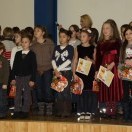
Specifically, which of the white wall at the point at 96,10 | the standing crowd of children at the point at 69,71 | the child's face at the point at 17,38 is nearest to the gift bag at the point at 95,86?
the standing crowd of children at the point at 69,71

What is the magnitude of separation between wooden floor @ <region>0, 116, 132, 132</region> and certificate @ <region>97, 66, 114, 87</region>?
50 centimetres

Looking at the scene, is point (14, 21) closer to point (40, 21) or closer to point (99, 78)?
point (40, 21)

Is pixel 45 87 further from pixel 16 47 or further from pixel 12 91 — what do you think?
pixel 16 47

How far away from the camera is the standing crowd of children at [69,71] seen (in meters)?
5.03

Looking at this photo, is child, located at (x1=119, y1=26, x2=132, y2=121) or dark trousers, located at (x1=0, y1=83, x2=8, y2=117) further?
dark trousers, located at (x1=0, y1=83, x2=8, y2=117)

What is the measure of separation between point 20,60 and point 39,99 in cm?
64

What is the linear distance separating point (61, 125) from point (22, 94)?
0.75 metres

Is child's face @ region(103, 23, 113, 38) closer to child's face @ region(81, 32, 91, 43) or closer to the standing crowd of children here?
the standing crowd of children

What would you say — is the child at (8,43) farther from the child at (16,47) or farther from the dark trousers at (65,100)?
the dark trousers at (65,100)

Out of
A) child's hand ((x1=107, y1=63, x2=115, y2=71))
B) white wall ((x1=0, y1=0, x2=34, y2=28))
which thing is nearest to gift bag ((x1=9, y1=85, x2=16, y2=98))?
child's hand ((x1=107, y1=63, x2=115, y2=71))

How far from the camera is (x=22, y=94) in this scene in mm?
5320

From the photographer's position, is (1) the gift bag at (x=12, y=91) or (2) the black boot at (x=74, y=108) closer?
(1) the gift bag at (x=12, y=91)

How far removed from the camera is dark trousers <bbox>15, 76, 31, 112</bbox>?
5281 millimetres

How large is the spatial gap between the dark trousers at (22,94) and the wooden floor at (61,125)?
21cm
